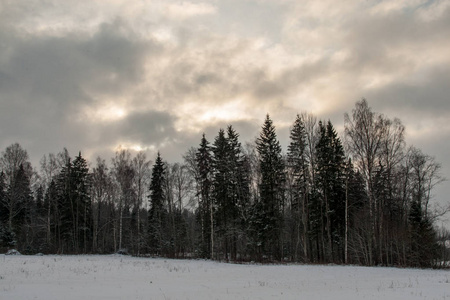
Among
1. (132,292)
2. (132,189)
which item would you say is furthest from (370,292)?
(132,189)

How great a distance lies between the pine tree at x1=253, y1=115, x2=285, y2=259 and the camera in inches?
1486

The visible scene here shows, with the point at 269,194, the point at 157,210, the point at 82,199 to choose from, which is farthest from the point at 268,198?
the point at 82,199

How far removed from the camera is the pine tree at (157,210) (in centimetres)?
4928

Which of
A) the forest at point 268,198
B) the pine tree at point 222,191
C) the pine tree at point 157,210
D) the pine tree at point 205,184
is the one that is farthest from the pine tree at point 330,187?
the pine tree at point 157,210

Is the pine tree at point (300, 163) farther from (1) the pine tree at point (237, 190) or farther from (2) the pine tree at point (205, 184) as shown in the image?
(2) the pine tree at point (205, 184)

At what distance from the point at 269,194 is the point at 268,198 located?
499 millimetres

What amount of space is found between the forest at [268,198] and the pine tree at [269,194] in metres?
0.13

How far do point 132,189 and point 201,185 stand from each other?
14.6 metres

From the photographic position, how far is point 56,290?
12.7 meters

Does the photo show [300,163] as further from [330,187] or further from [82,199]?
[82,199]

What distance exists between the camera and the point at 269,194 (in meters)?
38.6

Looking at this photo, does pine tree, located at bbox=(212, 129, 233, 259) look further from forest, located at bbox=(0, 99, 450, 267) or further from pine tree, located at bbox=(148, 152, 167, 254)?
pine tree, located at bbox=(148, 152, 167, 254)

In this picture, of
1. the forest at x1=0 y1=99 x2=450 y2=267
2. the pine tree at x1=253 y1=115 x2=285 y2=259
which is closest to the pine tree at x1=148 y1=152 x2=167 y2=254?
the forest at x1=0 y1=99 x2=450 y2=267

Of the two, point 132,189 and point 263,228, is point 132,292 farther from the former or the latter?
point 132,189
